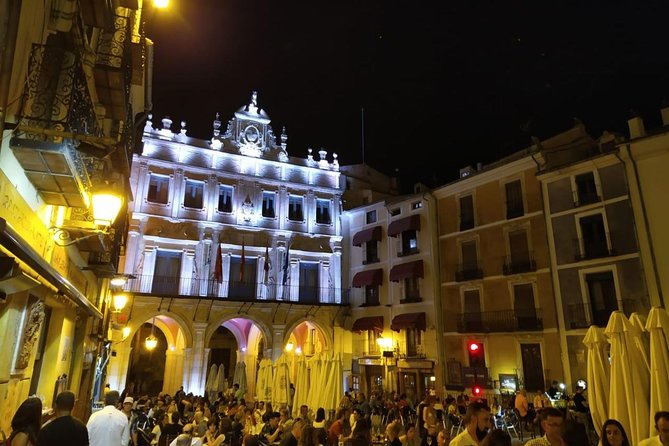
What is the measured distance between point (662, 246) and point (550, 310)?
5177 mm

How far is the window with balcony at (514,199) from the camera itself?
74.0 ft

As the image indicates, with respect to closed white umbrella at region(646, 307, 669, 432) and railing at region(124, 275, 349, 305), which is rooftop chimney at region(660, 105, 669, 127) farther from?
railing at region(124, 275, 349, 305)

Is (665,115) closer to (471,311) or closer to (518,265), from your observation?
(518,265)

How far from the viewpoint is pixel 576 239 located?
20.0 m

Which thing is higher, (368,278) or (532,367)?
(368,278)

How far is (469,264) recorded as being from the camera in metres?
24.3

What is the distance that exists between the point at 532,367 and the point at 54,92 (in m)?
21.0

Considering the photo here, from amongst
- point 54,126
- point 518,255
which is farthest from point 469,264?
point 54,126

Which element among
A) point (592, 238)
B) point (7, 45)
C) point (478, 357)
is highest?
point (592, 238)

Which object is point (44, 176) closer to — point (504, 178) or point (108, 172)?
point (108, 172)

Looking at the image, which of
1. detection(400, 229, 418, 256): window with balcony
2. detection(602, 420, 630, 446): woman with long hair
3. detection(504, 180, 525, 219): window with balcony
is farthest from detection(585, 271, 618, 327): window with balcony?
detection(602, 420, 630, 446): woman with long hair

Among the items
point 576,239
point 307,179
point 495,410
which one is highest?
point 307,179

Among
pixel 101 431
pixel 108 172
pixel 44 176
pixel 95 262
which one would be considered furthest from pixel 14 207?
pixel 95 262

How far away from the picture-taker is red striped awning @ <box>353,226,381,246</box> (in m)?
28.6
